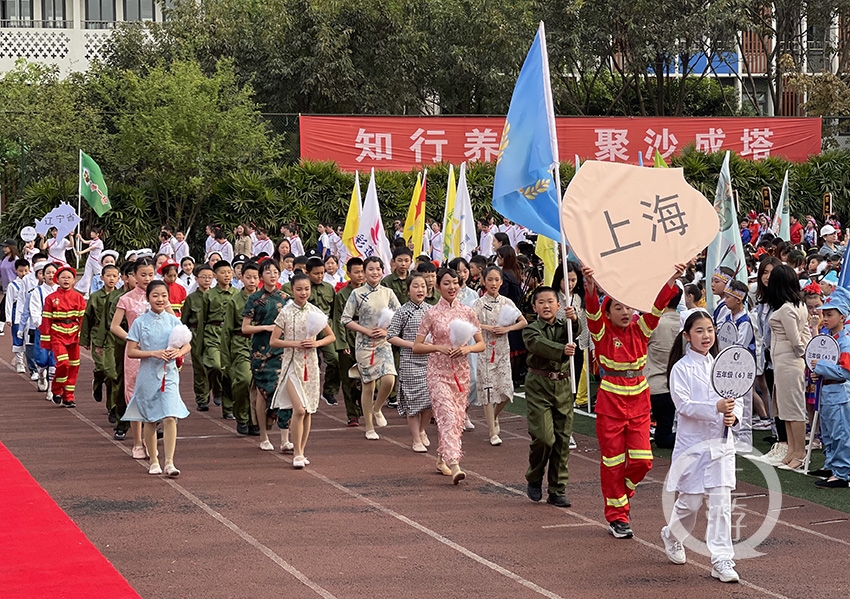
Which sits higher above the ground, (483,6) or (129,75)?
(483,6)

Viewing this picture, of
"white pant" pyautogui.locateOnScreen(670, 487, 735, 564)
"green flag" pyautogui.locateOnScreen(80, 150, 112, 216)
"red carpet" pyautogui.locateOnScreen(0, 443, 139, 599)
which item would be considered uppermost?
"green flag" pyautogui.locateOnScreen(80, 150, 112, 216)

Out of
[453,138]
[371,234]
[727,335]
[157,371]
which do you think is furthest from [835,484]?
[453,138]

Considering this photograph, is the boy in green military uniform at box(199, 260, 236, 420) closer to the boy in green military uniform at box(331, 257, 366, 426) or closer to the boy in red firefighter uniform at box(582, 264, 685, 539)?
the boy in green military uniform at box(331, 257, 366, 426)

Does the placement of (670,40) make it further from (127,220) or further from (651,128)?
(127,220)

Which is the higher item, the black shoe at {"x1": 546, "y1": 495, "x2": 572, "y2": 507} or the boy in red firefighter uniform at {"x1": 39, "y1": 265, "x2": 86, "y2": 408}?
the boy in red firefighter uniform at {"x1": 39, "y1": 265, "x2": 86, "y2": 408}

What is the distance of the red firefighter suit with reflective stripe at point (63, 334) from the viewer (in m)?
14.7

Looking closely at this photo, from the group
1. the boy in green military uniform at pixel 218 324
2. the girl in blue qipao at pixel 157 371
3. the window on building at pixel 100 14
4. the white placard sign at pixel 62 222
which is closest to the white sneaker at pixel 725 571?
the girl in blue qipao at pixel 157 371

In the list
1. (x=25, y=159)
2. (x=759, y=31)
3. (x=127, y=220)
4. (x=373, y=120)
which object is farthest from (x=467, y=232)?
(x=759, y=31)

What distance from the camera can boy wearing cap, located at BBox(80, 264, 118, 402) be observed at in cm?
1338

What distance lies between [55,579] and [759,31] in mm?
34908

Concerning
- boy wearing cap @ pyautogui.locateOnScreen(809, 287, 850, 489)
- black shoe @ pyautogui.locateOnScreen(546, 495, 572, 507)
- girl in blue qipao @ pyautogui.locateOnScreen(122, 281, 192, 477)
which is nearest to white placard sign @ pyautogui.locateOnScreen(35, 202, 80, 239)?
girl in blue qipao @ pyautogui.locateOnScreen(122, 281, 192, 477)

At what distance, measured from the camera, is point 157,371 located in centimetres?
1066

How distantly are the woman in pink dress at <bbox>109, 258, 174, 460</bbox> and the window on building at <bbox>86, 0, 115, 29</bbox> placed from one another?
36157 mm

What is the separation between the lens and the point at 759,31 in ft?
126
